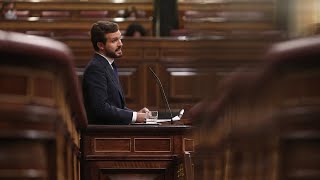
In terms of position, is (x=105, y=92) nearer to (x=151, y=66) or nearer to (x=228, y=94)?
(x=151, y=66)

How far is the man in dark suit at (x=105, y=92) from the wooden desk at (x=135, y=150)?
4.9 inches

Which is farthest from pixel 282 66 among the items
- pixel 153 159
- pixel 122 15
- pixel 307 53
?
pixel 122 15

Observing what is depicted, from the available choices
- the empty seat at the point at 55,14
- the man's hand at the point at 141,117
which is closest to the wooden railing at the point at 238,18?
the man's hand at the point at 141,117

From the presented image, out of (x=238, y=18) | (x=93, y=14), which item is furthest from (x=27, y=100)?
(x=93, y=14)

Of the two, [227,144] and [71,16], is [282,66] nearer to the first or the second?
[227,144]

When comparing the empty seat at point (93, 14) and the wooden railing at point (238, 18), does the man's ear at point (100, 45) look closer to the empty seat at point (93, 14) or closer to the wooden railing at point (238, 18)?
the wooden railing at point (238, 18)

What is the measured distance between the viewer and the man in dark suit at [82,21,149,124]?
395 cm

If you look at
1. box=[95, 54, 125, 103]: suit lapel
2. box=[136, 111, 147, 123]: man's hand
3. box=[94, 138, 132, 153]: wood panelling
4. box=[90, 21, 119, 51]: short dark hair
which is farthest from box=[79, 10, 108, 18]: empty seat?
box=[94, 138, 132, 153]: wood panelling

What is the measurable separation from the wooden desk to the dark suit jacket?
12 centimetres

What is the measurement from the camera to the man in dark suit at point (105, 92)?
13.0 ft

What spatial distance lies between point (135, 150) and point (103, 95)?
37 centimetres

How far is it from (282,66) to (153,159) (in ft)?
9.81

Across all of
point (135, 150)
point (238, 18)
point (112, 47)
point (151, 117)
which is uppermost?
point (238, 18)

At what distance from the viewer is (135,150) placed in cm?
393
